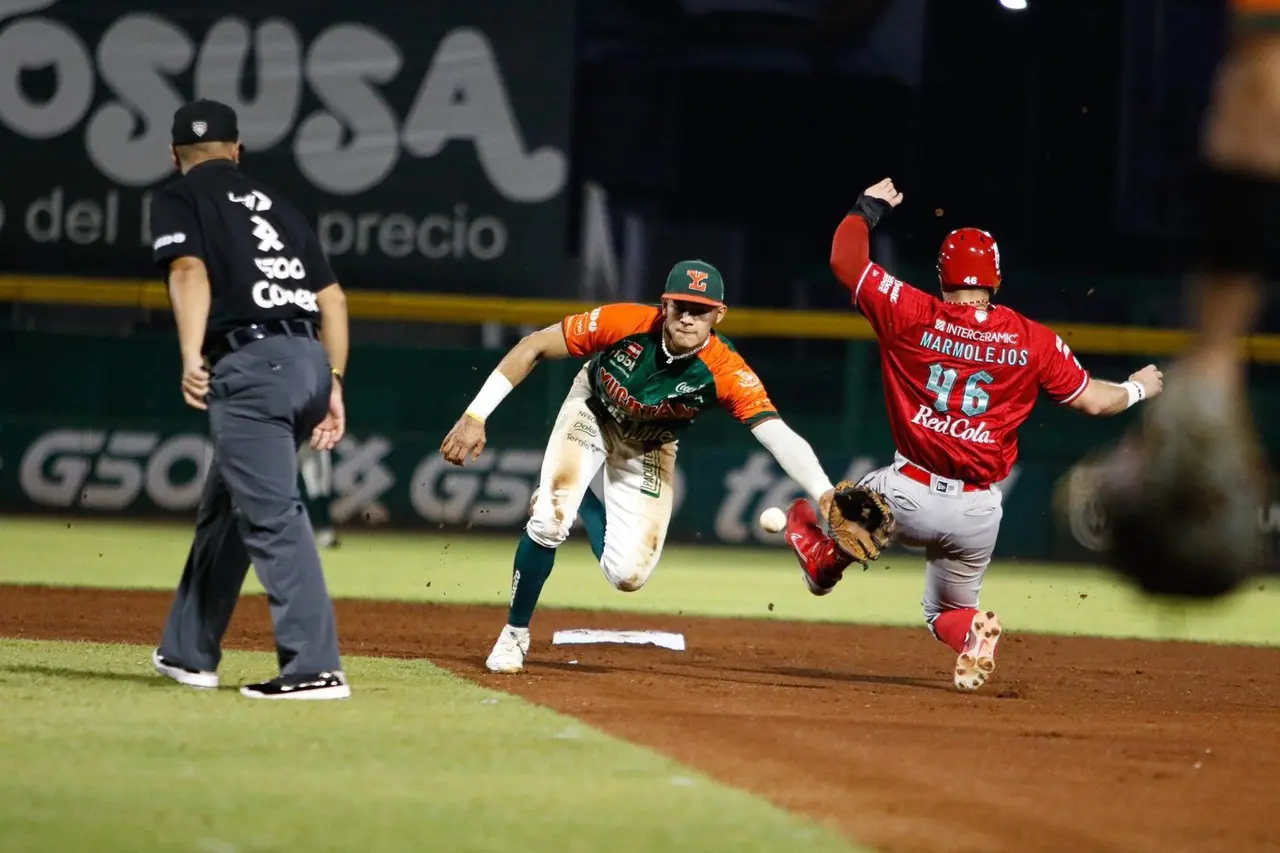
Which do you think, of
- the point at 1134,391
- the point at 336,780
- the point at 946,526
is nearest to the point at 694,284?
the point at 946,526

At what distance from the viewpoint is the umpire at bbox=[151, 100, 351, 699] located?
6.08m

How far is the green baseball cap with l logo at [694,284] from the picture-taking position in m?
7.54

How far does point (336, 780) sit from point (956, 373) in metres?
3.78

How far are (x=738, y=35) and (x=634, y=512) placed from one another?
908 centimetres

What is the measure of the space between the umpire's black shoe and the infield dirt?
0.41 meters

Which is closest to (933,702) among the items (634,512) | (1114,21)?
(634,512)

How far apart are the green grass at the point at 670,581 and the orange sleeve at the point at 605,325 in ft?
12.4

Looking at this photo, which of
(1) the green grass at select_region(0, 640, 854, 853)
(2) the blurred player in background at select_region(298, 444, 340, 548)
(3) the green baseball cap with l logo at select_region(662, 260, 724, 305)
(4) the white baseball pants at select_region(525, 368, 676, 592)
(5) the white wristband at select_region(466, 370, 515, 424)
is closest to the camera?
(1) the green grass at select_region(0, 640, 854, 853)

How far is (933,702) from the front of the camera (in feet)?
24.3

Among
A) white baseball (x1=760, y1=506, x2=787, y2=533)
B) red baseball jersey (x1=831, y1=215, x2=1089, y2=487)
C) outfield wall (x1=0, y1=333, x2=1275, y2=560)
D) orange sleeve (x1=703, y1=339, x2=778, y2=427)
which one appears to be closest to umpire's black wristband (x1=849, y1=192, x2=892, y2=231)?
red baseball jersey (x1=831, y1=215, x2=1089, y2=487)

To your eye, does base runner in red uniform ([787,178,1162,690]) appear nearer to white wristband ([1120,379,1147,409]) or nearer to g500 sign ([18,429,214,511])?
→ white wristband ([1120,379,1147,409])

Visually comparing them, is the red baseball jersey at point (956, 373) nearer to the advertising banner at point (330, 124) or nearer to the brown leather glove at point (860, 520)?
the brown leather glove at point (860, 520)

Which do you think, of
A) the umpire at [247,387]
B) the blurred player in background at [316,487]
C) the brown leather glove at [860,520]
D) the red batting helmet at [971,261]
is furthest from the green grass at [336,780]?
the blurred player in background at [316,487]

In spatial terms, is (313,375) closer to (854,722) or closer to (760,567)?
(854,722)
